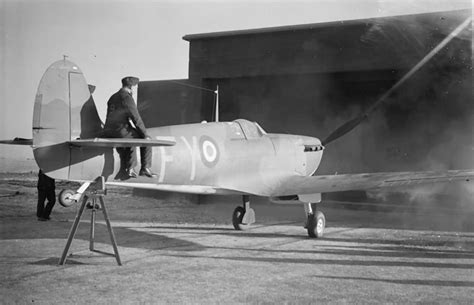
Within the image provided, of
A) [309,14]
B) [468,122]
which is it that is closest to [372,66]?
[468,122]

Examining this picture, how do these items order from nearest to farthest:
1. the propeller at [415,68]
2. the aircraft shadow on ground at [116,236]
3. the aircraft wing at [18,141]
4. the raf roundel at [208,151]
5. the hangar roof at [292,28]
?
the aircraft shadow on ground at [116,236]
the raf roundel at [208,151]
the aircraft wing at [18,141]
the propeller at [415,68]
the hangar roof at [292,28]

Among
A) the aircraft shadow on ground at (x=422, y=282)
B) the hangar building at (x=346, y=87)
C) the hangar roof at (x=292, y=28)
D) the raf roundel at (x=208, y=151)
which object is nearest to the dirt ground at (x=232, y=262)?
the aircraft shadow on ground at (x=422, y=282)

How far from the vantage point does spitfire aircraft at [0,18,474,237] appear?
6617 mm

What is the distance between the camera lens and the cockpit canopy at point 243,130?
10.3 m

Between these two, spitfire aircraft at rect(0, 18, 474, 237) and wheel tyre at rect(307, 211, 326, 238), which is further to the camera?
wheel tyre at rect(307, 211, 326, 238)

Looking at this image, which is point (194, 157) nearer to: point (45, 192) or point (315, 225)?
point (315, 225)

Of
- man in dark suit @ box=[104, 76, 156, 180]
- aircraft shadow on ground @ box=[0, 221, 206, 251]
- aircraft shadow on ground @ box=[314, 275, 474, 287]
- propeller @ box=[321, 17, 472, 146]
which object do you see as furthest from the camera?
propeller @ box=[321, 17, 472, 146]

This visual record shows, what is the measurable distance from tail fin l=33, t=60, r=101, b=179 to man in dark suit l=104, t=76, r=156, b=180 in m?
0.39

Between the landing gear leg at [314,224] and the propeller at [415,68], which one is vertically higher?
the propeller at [415,68]

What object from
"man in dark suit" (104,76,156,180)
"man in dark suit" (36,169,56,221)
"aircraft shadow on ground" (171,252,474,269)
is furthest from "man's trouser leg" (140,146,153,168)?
"man in dark suit" (36,169,56,221)

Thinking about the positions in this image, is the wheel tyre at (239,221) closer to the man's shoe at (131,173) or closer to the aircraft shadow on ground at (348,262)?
the aircraft shadow on ground at (348,262)

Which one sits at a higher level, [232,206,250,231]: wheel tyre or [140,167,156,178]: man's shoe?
[140,167,156,178]: man's shoe

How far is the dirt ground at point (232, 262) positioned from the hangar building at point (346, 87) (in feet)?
17.1

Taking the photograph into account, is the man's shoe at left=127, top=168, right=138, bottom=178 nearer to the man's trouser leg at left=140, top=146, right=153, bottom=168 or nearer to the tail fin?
the man's trouser leg at left=140, top=146, right=153, bottom=168
